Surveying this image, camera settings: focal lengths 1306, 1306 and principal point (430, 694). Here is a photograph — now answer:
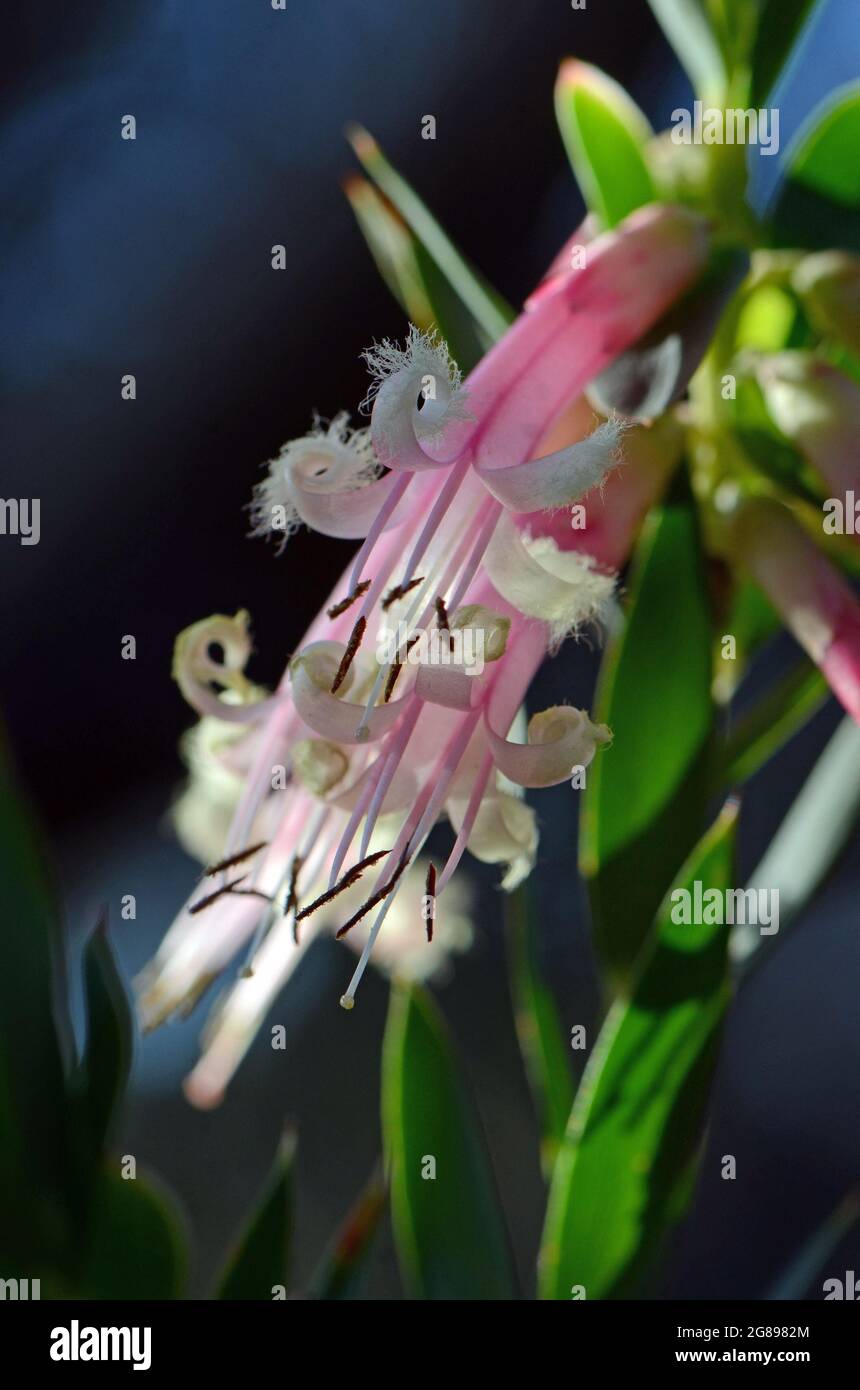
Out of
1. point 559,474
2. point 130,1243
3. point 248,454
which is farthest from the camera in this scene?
point 248,454

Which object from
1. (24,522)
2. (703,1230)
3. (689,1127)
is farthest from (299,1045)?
(689,1127)

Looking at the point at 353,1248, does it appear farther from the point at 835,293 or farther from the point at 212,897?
the point at 835,293

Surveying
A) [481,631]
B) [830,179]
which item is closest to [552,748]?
[481,631]

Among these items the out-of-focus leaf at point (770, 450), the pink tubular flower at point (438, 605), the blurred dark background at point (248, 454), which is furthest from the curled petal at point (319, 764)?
the blurred dark background at point (248, 454)

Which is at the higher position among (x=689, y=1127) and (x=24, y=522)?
(x=24, y=522)

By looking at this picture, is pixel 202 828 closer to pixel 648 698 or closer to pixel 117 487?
pixel 648 698

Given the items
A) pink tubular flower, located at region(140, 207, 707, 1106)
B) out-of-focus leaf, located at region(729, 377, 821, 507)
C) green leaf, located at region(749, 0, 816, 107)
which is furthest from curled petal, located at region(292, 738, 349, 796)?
green leaf, located at region(749, 0, 816, 107)
